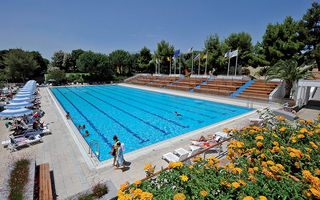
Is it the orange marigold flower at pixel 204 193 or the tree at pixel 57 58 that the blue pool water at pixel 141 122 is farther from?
the tree at pixel 57 58

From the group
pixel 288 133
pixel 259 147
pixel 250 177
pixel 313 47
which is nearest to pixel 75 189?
pixel 250 177

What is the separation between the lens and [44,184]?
4.46 metres

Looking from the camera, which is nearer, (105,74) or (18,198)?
(18,198)

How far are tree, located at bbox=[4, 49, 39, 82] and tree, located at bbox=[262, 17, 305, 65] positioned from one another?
181ft

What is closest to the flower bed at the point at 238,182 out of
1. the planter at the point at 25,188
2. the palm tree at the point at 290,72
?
the planter at the point at 25,188

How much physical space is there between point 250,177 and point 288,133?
10.5ft

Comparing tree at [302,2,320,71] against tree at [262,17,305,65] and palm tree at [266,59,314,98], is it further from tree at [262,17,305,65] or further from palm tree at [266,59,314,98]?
palm tree at [266,59,314,98]

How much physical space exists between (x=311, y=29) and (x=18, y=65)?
64029mm

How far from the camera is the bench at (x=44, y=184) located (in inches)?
156

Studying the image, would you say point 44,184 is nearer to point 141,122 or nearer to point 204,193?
point 204,193

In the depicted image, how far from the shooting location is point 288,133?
4.96m

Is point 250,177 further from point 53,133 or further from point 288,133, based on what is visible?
point 53,133

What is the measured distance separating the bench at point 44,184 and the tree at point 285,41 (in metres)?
37.3

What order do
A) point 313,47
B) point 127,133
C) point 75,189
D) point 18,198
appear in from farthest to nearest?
point 313,47, point 127,133, point 75,189, point 18,198
